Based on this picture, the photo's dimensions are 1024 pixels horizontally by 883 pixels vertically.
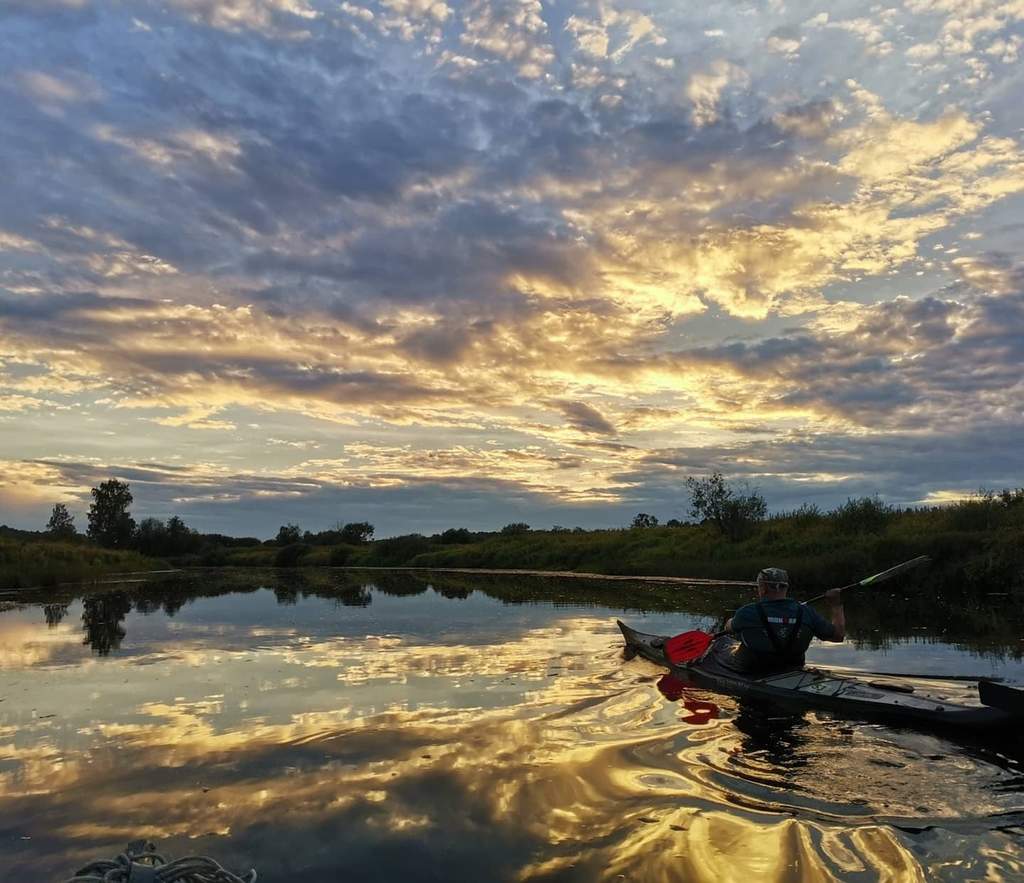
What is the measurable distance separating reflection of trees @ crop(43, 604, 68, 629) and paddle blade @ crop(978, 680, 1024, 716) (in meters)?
19.1

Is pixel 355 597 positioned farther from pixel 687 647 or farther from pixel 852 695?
pixel 852 695

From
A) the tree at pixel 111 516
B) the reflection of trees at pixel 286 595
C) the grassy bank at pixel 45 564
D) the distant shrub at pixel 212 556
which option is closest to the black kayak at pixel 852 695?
the reflection of trees at pixel 286 595

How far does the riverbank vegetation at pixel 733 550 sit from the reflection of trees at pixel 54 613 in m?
11.2

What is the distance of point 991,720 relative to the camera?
294 inches

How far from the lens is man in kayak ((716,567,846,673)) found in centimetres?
994

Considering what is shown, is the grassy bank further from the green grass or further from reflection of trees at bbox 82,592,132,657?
the green grass

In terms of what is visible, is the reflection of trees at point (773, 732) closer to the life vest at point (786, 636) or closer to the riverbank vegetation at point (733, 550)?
the life vest at point (786, 636)

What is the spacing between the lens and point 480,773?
6758mm

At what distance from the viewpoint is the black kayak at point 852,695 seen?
7441 mm

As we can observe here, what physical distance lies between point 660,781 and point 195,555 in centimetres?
7965

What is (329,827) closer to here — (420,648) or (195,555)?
(420,648)

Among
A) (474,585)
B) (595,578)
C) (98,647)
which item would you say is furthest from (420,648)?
(595,578)

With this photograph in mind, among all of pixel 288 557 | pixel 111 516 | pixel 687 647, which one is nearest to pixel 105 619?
pixel 687 647

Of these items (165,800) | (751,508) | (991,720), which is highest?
(751,508)
